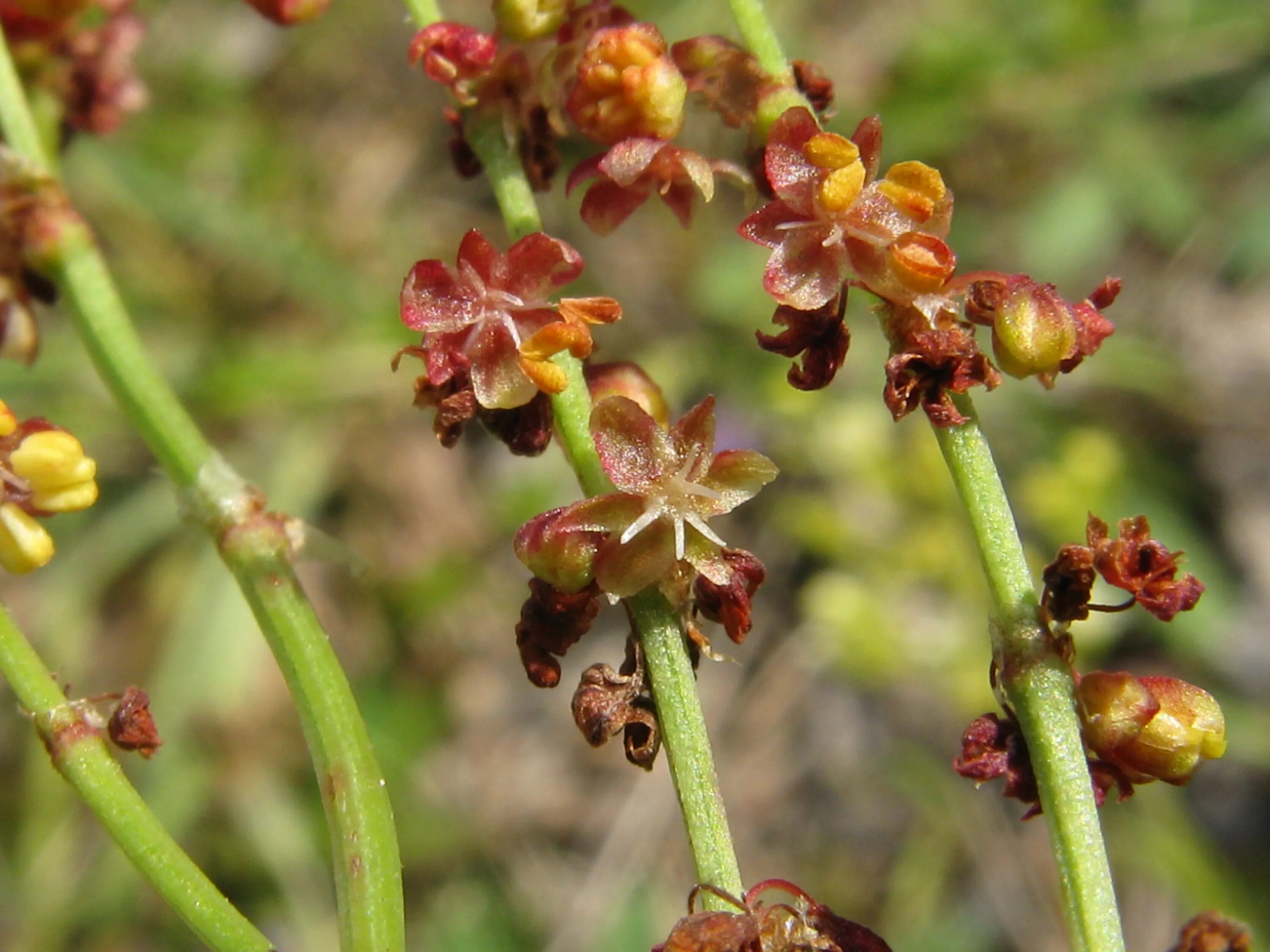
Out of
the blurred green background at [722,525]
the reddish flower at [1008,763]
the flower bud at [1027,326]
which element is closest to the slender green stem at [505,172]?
the flower bud at [1027,326]

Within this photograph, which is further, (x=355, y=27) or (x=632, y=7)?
(x=355, y=27)

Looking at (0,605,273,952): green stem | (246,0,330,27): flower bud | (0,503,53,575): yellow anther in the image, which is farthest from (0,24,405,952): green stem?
(246,0,330,27): flower bud

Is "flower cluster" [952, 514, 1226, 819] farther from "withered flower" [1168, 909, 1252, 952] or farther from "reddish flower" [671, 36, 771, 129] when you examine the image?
"reddish flower" [671, 36, 771, 129]

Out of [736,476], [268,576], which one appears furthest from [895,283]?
[268,576]

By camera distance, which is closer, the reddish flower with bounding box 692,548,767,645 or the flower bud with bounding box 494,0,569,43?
the reddish flower with bounding box 692,548,767,645

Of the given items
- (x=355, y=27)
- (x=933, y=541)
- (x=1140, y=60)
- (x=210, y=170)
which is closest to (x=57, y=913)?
(x=210, y=170)

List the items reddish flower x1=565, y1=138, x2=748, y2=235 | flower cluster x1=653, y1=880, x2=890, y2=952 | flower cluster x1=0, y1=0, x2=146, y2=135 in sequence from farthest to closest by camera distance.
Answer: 1. flower cluster x1=0, y1=0, x2=146, y2=135
2. reddish flower x1=565, y1=138, x2=748, y2=235
3. flower cluster x1=653, y1=880, x2=890, y2=952

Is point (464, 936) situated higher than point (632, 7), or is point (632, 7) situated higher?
point (632, 7)

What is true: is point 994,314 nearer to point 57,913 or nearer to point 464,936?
point 464,936
